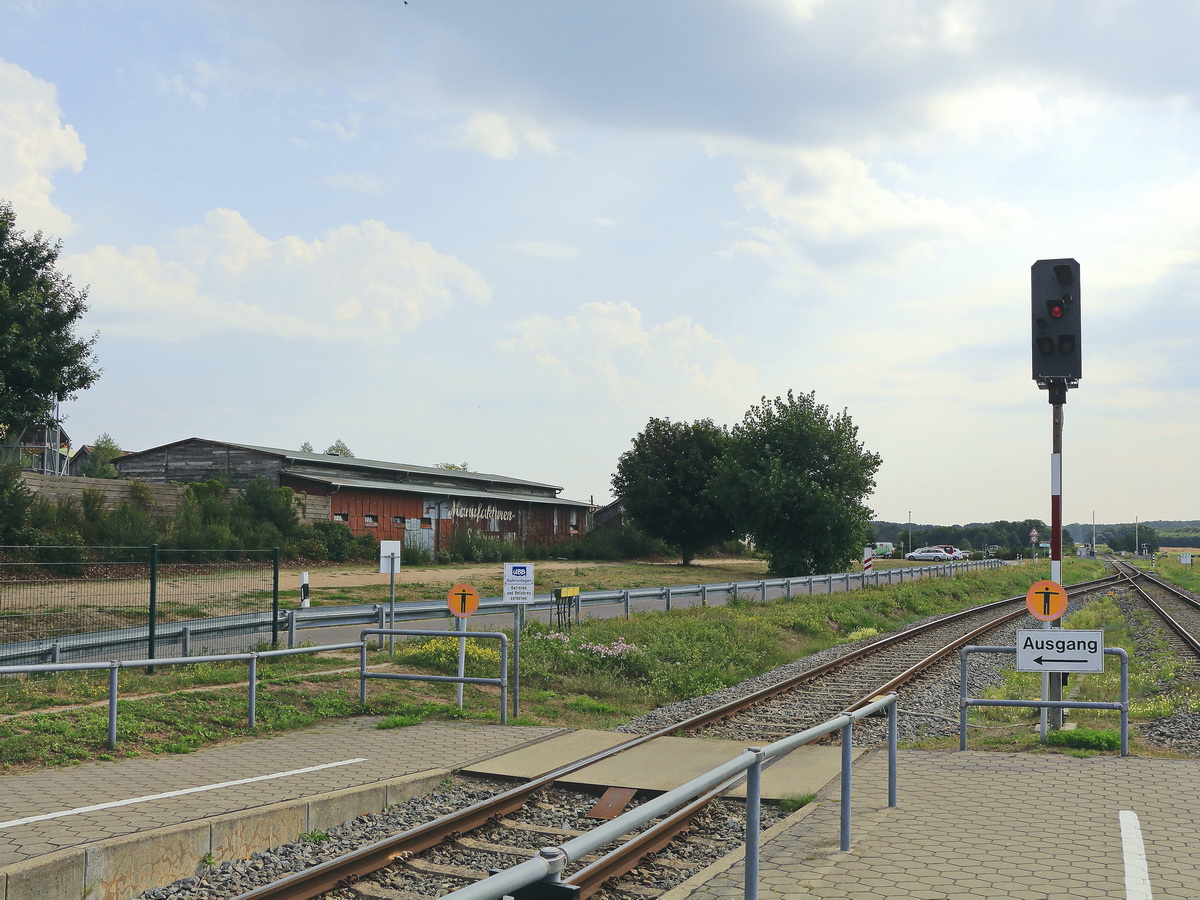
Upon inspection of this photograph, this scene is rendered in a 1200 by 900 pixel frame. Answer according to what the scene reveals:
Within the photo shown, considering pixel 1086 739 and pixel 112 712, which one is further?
pixel 1086 739

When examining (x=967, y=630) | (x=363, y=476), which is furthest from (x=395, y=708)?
(x=363, y=476)

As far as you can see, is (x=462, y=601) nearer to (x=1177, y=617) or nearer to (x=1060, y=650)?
(x=1060, y=650)

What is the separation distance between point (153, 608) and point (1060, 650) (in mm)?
11491

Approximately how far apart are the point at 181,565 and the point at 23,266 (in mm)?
16725

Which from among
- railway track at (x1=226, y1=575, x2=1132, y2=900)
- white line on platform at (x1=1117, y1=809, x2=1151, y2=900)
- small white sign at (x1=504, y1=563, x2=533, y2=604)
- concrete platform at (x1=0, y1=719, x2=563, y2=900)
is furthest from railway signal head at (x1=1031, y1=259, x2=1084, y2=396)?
small white sign at (x1=504, y1=563, x2=533, y2=604)

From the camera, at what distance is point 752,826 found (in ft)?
17.5

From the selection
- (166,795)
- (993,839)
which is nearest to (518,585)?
(166,795)

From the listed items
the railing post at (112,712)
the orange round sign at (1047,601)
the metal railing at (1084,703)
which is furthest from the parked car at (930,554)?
the railing post at (112,712)

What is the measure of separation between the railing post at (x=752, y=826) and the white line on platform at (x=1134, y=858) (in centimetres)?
203

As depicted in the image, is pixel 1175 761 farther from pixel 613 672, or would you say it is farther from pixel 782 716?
pixel 613 672

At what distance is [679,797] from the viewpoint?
4195mm

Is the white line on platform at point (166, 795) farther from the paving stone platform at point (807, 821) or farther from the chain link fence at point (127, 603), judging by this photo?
the chain link fence at point (127, 603)

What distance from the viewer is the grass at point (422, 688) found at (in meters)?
10.3

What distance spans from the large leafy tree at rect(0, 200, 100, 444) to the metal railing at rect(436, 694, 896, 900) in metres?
24.9
